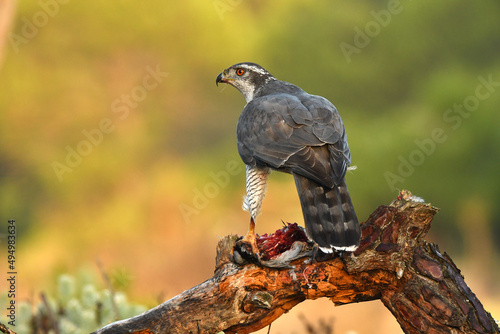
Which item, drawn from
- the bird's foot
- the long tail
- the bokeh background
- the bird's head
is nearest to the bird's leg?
the bird's foot

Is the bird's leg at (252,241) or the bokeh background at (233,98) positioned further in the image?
the bokeh background at (233,98)

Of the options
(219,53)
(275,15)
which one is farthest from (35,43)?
(275,15)

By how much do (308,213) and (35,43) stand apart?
9.90 meters

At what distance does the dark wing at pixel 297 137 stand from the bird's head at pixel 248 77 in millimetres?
505

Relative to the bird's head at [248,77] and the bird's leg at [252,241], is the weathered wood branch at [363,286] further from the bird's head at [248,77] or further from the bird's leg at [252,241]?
the bird's head at [248,77]

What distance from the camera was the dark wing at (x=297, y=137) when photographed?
2.47 meters

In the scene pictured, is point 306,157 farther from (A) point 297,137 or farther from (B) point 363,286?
(B) point 363,286

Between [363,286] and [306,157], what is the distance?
595mm

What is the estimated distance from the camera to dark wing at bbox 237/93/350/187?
2471 mm

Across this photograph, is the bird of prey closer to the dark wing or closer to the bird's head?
the dark wing

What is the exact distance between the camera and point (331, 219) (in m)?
2.33

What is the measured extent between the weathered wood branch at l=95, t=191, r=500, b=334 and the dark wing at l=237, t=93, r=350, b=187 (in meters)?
0.31

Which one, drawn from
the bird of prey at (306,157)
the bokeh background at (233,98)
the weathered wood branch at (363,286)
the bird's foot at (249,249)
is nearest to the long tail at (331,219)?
the bird of prey at (306,157)

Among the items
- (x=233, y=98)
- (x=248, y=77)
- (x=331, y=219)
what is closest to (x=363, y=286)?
(x=331, y=219)
